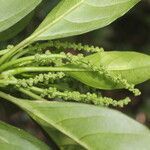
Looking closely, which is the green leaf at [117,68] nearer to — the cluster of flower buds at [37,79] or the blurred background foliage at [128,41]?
the cluster of flower buds at [37,79]

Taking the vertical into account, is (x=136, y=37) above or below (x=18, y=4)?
below

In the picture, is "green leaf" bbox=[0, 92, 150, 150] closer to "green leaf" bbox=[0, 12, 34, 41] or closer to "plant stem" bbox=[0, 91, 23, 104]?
"plant stem" bbox=[0, 91, 23, 104]

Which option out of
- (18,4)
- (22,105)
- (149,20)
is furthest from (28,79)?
(149,20)

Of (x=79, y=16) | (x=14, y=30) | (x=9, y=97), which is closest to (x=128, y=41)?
(x=14, y=30)

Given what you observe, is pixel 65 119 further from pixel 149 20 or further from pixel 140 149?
pixel 149 20

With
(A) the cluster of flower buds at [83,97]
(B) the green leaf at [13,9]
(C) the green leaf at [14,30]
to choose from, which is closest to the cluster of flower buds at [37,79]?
(A) the cluster of flower buds at [83,97]

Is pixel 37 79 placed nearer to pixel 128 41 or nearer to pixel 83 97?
pixel 83 97
